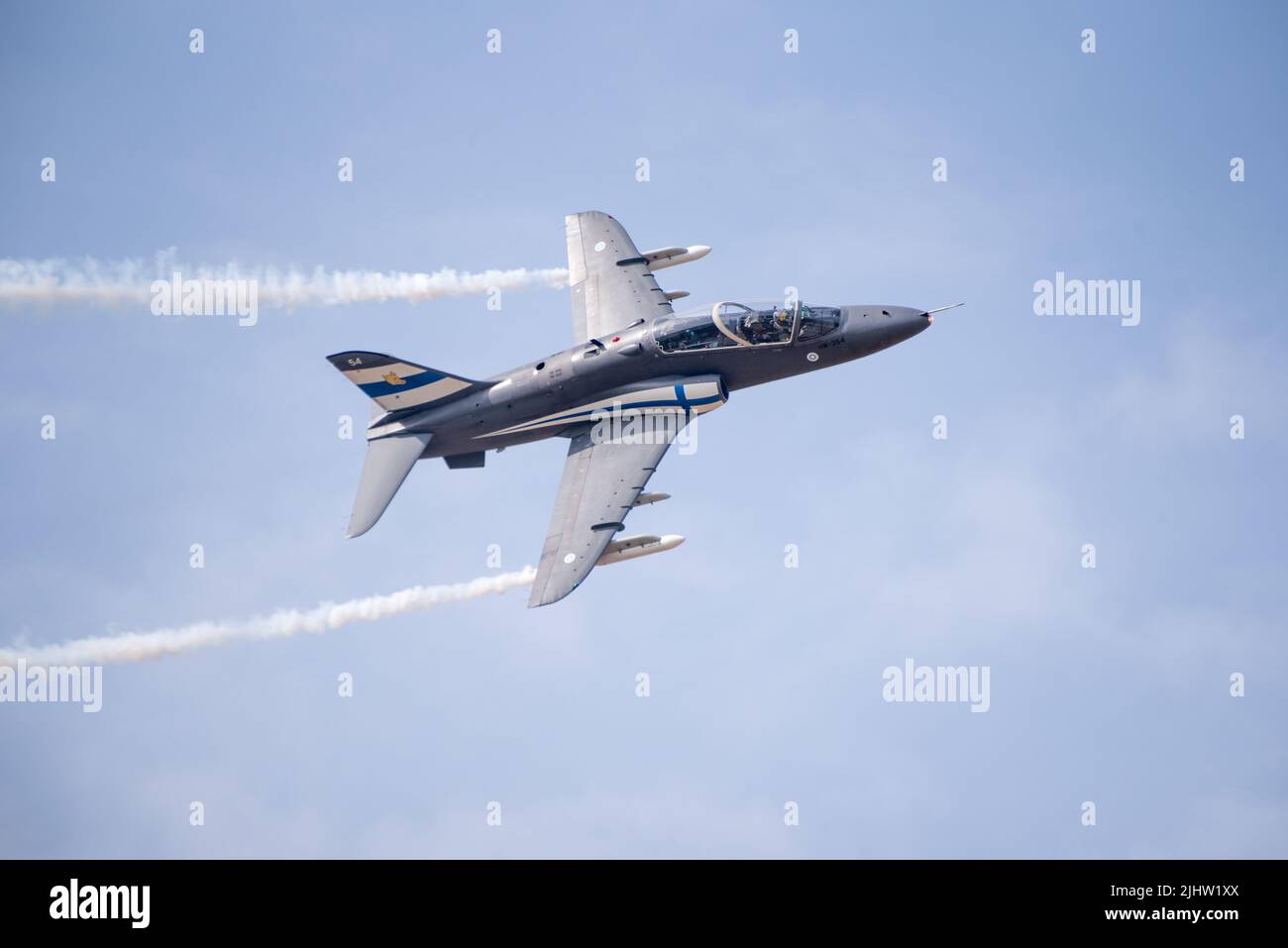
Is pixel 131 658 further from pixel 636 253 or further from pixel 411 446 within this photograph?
pixel 636 253

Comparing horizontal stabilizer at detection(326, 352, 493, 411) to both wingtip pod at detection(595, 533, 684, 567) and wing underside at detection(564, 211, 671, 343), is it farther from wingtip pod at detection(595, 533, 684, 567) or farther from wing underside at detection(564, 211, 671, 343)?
wingtip pod at detection(595, 533, 684, 567)

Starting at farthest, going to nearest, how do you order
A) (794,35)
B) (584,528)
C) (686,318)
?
(794,35), (686,318), (584,528)

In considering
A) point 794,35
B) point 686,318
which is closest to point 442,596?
point 686,318

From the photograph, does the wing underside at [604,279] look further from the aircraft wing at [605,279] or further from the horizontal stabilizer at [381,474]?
the horizontal stabilizer at [381,474]

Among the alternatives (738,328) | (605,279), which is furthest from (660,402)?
(605,279)

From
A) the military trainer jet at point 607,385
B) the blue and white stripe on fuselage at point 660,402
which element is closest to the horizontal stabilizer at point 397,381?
the military trainer jet at point 607,385

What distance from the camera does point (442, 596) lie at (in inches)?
2008

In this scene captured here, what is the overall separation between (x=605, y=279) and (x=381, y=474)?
965cm

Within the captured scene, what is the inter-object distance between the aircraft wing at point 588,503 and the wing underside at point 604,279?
4826mm

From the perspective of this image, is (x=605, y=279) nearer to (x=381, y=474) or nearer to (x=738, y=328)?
(x=738, y=328)

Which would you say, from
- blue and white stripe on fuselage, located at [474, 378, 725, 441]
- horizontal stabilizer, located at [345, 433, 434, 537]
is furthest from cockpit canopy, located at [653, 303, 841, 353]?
horizontal stabilizer, located at [345, 433, 434, 537]

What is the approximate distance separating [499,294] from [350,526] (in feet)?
32.6

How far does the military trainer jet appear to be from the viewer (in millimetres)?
50375

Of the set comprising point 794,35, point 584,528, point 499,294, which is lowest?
point 584,528
